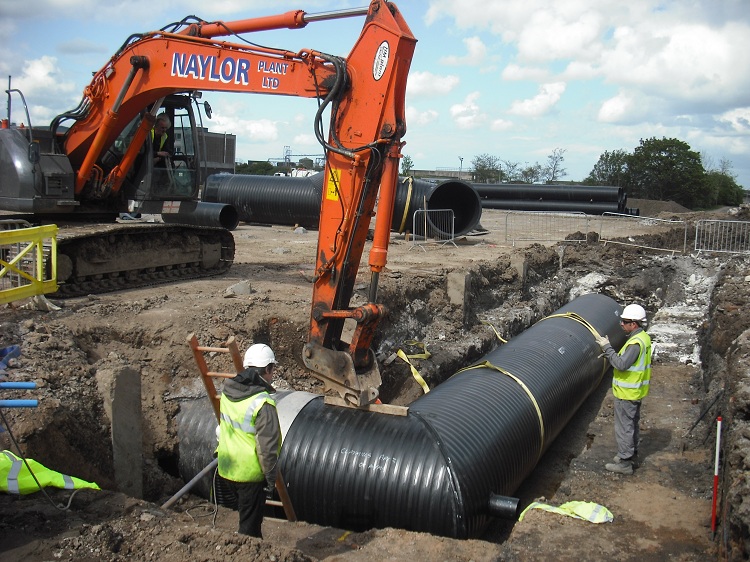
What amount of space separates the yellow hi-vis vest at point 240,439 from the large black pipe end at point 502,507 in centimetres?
213

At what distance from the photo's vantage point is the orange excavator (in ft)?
22.2

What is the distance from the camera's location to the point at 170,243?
445 inches

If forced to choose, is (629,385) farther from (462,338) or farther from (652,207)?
(652,207)

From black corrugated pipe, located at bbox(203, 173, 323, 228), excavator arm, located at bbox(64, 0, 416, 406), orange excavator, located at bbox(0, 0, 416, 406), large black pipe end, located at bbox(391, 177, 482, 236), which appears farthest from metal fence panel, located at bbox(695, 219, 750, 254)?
excavator arm, located at bbox(64, 0, 416, 406)

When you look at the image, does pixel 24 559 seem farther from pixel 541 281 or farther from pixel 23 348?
pixel 541 281

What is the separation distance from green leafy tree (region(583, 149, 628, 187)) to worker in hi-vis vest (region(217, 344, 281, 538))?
1775 inches

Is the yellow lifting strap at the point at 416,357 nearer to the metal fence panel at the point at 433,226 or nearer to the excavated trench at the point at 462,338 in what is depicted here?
the excavated trench at the point at 462,338

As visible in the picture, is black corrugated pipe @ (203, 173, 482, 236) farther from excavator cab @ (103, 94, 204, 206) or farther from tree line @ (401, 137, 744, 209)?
tree line @ (401, 137, 744, 209)

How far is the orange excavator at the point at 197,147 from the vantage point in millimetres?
6777

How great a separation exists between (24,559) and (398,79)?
5.00 metres

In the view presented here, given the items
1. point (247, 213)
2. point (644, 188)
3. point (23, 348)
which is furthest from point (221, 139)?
point (23, 348)

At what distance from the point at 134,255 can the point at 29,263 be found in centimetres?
166

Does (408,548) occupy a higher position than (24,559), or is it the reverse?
(24,559)

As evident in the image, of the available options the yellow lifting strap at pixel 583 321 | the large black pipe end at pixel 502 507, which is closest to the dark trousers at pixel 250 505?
the large black pipe end at pixel 502 507
